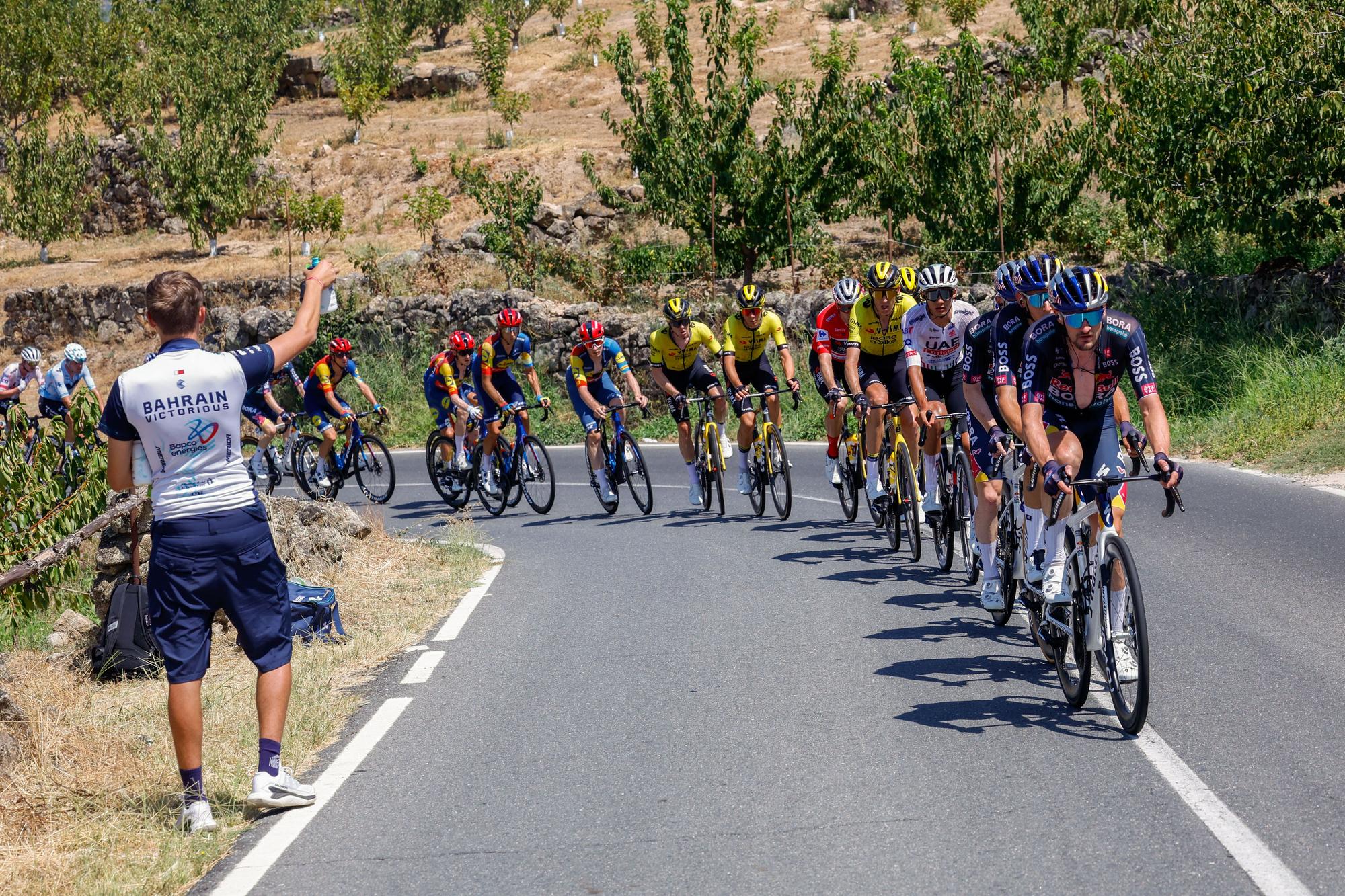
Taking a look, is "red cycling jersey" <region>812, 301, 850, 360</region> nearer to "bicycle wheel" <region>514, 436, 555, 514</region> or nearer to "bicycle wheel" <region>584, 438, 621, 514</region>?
"bicycle wheel" <region>584, 438, 621, 514</region>

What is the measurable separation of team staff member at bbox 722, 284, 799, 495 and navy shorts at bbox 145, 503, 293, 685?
8.17 m

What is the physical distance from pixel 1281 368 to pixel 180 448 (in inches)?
639

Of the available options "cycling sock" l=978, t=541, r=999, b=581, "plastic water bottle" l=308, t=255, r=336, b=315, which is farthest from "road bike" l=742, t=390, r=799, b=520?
"plastic water bottle" l=308, t=255, r=336, b=315

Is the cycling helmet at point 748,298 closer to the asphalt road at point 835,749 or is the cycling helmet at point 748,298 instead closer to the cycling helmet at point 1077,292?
the asphalt road at point 835,749

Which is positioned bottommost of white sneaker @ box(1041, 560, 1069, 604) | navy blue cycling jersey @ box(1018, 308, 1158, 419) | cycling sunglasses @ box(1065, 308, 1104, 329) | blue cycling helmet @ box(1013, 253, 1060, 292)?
white sneaker @ box(1041, 560, 1069, 604)

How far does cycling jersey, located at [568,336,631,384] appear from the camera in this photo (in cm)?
1451

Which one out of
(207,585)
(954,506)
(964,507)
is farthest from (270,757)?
(954,506)

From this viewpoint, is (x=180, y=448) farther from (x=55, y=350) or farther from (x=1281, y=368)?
(x=55, y=350)

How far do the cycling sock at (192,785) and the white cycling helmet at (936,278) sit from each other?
6188 mm

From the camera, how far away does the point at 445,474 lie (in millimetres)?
17203

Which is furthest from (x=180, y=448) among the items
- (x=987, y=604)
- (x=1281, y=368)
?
(x=1281, y=368)

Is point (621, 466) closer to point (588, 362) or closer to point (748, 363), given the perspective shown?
point (588, 362)

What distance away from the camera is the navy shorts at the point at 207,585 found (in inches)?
208

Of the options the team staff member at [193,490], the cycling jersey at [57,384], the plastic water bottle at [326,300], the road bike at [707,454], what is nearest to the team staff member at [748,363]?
the road bike at [707,454]
